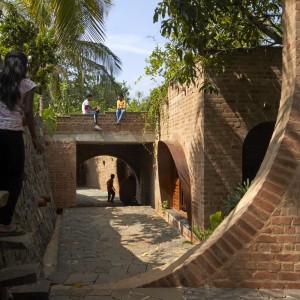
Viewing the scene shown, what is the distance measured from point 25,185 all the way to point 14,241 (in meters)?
4.21

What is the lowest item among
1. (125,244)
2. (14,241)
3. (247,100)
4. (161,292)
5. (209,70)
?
(125,244)

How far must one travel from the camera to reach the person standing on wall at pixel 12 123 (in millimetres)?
3350

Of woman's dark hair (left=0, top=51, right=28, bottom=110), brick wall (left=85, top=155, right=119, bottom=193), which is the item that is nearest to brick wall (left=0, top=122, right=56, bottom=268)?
woman's dark hair (left=0, top=51, right=28, bottom=110)

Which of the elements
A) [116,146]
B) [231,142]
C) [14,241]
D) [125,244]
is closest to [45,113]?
[125,244]

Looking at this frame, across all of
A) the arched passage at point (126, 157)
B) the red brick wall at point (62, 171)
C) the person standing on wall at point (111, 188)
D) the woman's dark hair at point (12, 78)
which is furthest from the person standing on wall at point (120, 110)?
the woman's dark hair at point (12, 78)

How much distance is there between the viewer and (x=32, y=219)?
23.4ft

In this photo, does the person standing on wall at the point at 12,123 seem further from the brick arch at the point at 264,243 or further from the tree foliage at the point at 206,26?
the tree foliage at the point at 206,26

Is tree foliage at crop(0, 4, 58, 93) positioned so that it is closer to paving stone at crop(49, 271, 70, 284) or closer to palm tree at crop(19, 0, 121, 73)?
palm tree at crop(19, 0, 121, 73)

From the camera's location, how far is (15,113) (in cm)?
341

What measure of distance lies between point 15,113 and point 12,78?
282 millimetres

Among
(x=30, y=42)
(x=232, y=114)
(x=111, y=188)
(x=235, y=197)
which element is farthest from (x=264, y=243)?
(x=111, y=188)

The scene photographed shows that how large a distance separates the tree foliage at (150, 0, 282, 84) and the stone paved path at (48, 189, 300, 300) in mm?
3378

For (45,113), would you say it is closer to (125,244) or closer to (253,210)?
(125,244)

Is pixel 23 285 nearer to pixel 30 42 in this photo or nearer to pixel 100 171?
pixel 30 42
